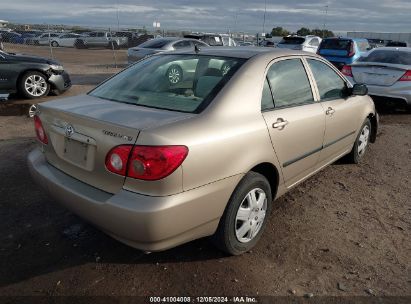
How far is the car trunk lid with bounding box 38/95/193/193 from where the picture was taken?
254cm

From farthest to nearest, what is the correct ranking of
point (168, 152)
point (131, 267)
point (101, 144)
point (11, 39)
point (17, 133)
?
point (11, 39)
point (17, 133)
point (131, 267)
point (101, 144)
point (168, 152)

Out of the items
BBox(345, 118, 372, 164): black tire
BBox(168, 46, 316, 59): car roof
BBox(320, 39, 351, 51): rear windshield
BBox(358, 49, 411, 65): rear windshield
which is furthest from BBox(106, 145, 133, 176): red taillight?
BBox(320, 39, 351, 51): rear windshield

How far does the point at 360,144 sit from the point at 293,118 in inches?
94.6

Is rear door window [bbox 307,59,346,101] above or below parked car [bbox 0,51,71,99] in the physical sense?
above

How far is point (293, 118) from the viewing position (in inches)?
136

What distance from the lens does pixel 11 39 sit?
122 ft

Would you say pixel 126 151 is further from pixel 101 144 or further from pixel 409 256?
pixel 409 256

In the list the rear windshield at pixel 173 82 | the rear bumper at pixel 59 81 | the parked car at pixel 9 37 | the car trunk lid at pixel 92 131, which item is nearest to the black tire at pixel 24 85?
the rear bumper at pixel 59 81

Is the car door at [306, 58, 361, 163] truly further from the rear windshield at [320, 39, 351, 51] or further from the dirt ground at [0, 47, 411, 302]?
the rear windshield at [320, 39, 351, 51]

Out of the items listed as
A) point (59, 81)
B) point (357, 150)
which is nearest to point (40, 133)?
point (357, 150)

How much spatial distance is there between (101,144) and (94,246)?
A: 1.12 meters

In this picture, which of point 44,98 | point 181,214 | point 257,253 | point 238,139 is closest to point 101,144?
point 181,214

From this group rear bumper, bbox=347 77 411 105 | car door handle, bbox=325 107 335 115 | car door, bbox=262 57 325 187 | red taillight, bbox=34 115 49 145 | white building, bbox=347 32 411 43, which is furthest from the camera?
white building, bbox=347 32 411 43

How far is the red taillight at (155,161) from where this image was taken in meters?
2.39
